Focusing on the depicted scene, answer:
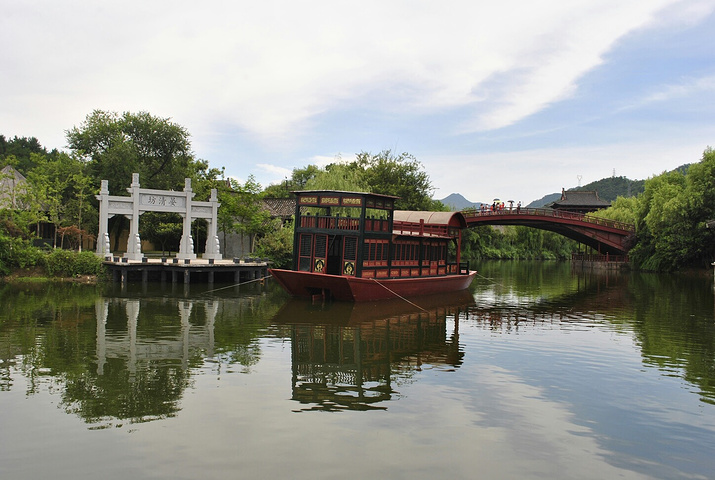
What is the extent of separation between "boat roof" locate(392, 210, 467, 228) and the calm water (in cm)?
900

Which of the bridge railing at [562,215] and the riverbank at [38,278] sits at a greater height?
the bridge railing at [562,215]

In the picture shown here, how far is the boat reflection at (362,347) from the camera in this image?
9.86 metres

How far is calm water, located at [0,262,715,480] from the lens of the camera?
22.8ft

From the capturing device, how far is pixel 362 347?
13.7 m

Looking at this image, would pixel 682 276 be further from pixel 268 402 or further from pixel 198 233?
pixel 268 402

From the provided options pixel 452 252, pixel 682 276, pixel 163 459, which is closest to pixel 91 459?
pixel 163 459

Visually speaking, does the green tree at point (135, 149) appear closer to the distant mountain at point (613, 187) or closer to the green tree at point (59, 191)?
the green tree at point (59, 191)

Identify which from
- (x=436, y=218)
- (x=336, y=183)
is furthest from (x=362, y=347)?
(x=336, y=183)

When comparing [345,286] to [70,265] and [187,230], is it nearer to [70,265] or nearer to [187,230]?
[187,230]

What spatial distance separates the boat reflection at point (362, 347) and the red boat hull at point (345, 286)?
42 cm

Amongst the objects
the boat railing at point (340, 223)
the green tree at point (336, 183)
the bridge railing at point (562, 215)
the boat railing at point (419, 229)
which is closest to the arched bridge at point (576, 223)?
the bridge railing at point (562, 215)

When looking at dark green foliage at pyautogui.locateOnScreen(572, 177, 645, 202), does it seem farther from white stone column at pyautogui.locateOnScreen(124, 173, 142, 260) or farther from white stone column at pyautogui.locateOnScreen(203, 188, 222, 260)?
white stone column at pyautogui.locateOnScreen(124, 173, 142, 260)

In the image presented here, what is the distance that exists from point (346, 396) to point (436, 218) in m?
18.3

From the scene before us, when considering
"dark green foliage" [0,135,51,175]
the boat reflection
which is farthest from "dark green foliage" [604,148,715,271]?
"dark green foliage" [0,135,51,175]
